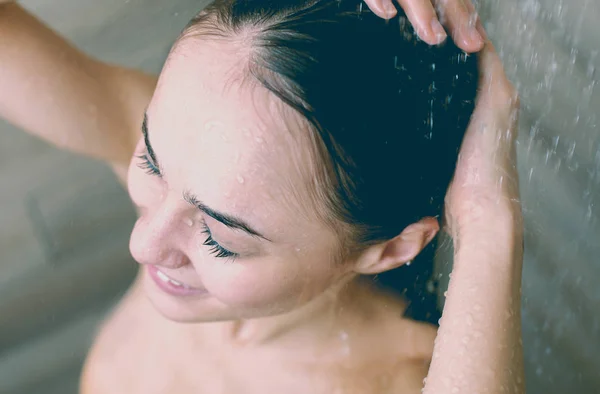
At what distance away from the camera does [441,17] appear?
0.84 meters

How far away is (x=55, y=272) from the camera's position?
181cm

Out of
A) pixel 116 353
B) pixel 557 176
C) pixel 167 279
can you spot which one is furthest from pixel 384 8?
pixel 557 176

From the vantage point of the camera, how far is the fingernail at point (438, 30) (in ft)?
2.59

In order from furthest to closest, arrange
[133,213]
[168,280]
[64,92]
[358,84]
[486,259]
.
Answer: [133,213] < [64,92] < [168,280] < [486,259] < [358,84]

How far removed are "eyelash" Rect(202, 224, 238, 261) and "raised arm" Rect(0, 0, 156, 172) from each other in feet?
1.32

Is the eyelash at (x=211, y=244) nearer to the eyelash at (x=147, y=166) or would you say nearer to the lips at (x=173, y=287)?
the eyelash at (x=147, y=166)

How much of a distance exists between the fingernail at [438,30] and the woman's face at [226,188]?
7.8 inches

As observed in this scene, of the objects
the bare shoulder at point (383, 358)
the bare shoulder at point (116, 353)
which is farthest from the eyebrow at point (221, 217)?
the bare shoulder at point (116, 353)

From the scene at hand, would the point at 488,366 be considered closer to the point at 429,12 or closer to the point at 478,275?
the point at 478,275

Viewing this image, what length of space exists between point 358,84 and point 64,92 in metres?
0.57

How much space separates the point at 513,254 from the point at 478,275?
0.06 metres

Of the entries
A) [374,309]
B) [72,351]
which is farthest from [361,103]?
[72,351]

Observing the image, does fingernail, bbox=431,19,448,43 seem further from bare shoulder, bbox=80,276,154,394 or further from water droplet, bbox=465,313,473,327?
bare shoulder, bbox=80,276,154,394

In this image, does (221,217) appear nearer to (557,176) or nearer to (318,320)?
(318,320)
